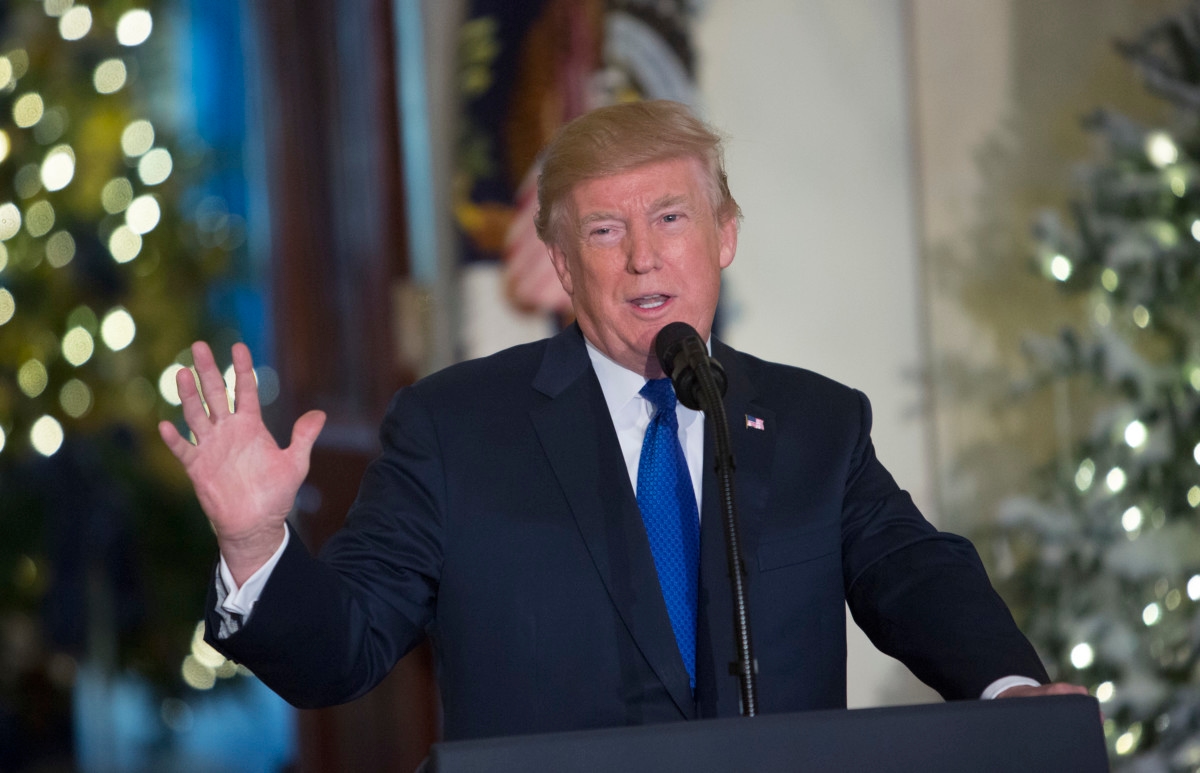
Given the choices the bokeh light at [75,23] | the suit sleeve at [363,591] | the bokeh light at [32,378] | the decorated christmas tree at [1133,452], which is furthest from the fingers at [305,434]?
the bokeh light at [75,23]

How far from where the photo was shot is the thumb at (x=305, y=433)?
1.33 metres

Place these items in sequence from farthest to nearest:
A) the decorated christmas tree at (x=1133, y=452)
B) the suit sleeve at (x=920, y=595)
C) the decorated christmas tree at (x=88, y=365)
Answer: the decorated christmas tree at (x=88, y=365) → the decorated christmas tree at (x=1133, y=452) → the suit sleeve at (x=920, y=595)

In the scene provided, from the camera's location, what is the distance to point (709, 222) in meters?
1.76

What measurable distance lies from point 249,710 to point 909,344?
3075 mm

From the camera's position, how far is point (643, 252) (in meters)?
1.67

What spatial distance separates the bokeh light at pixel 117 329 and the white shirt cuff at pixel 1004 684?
394 cm

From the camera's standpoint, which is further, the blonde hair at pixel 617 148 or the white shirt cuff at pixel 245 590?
the blonde hair at pixel 617 148

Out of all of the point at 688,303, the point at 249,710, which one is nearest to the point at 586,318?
the point at 688,303

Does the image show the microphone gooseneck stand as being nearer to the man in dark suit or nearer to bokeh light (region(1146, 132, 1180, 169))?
the man in dark suit

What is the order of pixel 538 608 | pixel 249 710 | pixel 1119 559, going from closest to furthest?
pixel 538 608, pixel 1119 559, pixel 249 710

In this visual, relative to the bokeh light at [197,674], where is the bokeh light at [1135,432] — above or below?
above

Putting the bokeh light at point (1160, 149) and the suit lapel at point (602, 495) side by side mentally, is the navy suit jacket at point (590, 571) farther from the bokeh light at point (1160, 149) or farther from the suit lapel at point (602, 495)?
the bokeh light at point (1160, 149)

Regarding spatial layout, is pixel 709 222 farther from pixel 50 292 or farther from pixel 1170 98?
pixel 50 292

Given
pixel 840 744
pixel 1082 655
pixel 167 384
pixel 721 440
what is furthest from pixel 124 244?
pixel 840 744
